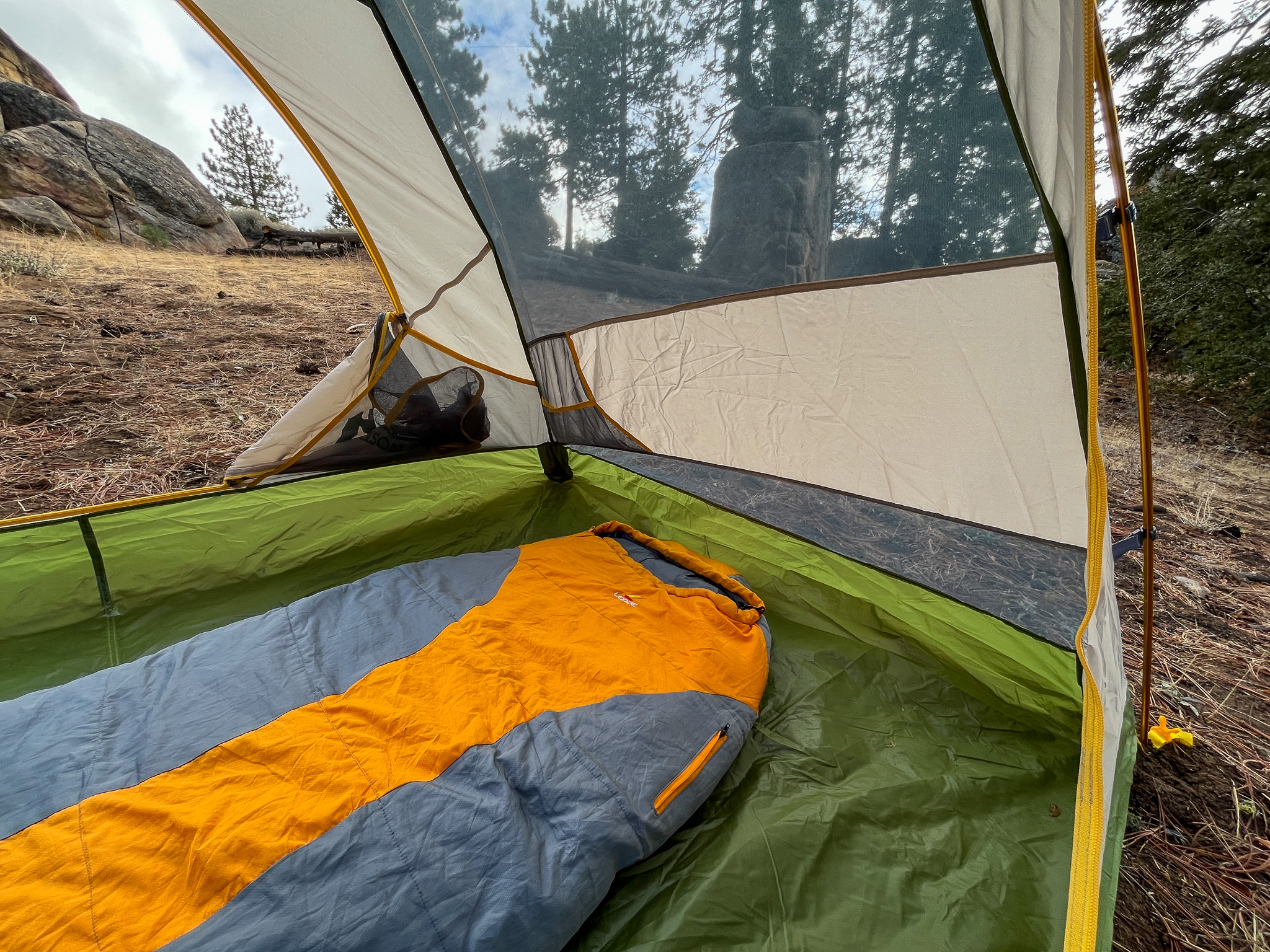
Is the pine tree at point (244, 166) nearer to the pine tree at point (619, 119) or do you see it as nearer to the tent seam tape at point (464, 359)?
the tent seam tape at point (464, 359)

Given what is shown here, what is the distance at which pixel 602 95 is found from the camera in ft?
4.08

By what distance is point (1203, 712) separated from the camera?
1255 mm

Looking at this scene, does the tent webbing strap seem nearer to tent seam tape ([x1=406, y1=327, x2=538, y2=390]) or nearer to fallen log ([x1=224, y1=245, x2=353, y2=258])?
tent seam tape ([x1=406, y1=327, x2=538, y2=390])

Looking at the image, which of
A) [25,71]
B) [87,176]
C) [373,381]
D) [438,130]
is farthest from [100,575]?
[25,71]

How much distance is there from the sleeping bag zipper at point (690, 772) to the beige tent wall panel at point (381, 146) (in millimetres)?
1407

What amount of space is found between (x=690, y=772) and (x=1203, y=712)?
4.14 ft

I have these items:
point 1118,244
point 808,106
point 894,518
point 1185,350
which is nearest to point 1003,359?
point 1118,244

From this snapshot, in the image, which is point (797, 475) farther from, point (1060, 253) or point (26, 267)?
point (26, 267)

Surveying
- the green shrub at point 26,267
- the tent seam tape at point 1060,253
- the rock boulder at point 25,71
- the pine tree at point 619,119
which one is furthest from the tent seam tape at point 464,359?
the rock boulder at point 25,71

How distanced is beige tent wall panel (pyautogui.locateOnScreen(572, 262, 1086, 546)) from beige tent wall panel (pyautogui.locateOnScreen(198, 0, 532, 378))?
0.48 meters

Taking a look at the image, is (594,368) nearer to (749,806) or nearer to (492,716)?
(492,716)

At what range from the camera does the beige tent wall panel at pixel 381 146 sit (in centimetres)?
135

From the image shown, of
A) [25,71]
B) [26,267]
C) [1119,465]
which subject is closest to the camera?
[1119,465]

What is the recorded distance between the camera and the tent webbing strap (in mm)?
1398
